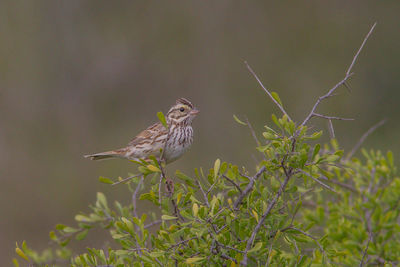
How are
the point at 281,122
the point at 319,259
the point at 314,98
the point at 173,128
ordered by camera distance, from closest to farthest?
the point at 281,122, the point at 319,259, the point at 173,128, the point at 314,98

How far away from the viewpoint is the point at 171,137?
5000mm

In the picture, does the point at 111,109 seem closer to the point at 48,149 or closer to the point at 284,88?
the point at 48,149

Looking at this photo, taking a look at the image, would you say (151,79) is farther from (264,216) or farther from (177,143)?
(264,216)

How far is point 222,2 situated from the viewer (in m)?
14.4

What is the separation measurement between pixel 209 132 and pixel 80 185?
2962 millimetres

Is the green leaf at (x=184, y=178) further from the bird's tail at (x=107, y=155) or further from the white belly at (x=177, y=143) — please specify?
the bird's tail at (x=107, y=155)

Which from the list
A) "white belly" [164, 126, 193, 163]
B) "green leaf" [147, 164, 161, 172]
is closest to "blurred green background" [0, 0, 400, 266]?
"white belly" [164, 126, 193, 163]

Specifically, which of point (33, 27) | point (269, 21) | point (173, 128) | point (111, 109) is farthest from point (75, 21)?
point (173, 128)

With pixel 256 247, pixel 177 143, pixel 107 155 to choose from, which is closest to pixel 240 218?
pixel 256 247

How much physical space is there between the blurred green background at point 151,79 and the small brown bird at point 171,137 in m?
6.63

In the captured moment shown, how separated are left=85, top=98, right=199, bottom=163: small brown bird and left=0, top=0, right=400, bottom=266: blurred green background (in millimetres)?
6633

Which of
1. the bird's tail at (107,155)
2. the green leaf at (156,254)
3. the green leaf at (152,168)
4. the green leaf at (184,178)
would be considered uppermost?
the green leaf at (152,168)

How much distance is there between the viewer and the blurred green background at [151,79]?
12.8 meters

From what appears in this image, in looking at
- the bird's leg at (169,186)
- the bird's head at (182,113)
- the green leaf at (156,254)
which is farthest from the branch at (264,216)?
the bird's head at (182,113)
